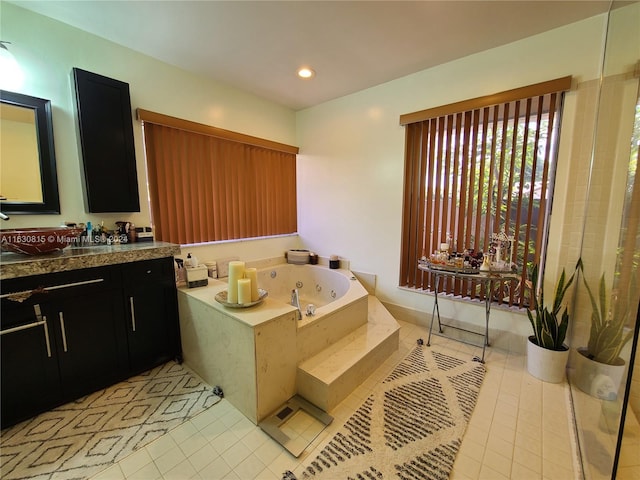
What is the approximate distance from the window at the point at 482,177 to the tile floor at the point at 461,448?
87cm

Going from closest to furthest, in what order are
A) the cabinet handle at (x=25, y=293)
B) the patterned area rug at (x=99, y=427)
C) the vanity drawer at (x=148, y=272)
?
the patterned area rug at (x=99, y=427), the cabinet handle at (x=25, y=293), the vanity drawer at (x=148, y=272)

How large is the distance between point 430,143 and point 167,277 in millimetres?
2669

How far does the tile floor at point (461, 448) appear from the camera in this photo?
1.25 meters

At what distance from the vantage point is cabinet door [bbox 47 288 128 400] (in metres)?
1.59

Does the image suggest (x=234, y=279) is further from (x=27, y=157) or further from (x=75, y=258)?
(x=27, y=157)

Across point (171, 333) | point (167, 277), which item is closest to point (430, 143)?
point (167, 277)

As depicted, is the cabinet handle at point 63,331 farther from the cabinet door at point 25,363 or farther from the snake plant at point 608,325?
the snake plant at point 608,325

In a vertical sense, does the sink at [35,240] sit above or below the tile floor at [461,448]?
above

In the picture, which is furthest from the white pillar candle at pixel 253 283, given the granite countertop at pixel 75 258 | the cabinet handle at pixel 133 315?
the cabinet handle at pixel 133 315

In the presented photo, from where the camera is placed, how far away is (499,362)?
83.3 inches

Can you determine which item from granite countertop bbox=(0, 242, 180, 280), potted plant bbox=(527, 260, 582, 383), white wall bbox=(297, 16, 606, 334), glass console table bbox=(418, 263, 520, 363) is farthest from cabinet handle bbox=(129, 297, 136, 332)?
potted plant bbox=(527, 260, 582, 383)

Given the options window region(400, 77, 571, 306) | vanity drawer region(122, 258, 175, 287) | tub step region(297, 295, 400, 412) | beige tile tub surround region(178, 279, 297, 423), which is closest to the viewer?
beige tile tub surround region(178, 279, 297, 423)

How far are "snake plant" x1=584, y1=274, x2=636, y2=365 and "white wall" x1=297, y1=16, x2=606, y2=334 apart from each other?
547 mm

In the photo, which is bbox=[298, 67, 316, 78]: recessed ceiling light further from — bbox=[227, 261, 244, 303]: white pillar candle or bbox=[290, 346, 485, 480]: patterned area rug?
bbox=[290, 346, 485, 480]: patterned area rug
